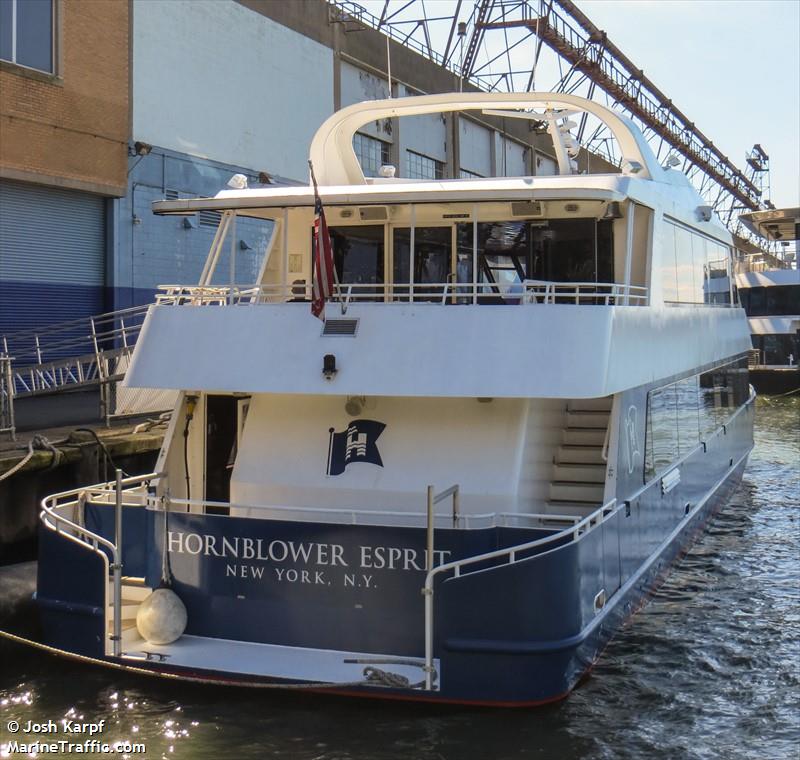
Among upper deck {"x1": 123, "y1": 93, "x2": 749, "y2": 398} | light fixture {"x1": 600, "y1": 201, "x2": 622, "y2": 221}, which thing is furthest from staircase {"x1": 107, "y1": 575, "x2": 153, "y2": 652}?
light fixture {"x1": 600, "y1": 201, "x2": 622, "y2": 221}

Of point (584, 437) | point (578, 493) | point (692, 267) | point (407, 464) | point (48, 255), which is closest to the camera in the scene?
point (407, 464)

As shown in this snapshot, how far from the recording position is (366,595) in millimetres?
7926

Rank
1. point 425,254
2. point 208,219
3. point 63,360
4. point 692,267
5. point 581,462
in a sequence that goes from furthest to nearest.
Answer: point 208,219 → point 63,360 → point 692,267 → point 425,254 → point 581,462

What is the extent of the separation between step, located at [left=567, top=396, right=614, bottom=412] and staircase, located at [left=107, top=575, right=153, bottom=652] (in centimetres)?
471

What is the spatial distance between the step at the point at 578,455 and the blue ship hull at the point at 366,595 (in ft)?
3.60

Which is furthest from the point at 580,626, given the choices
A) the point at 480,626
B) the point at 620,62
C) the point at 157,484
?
the point at 620,62

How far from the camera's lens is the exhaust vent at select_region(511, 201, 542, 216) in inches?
404

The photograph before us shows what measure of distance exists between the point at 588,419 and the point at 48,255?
1431 cm

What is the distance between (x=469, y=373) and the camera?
847 centimetres

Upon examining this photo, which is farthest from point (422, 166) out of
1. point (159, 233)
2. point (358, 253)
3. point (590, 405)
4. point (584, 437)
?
point (584, 437)

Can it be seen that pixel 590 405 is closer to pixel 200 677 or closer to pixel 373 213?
pixel 373 213

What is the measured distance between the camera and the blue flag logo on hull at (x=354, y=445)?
9.23 meters

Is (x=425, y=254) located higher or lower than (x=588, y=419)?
higher

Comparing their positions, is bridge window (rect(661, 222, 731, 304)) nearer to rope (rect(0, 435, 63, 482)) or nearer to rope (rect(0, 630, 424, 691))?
rope (rect(0, 630, 424, 691))
